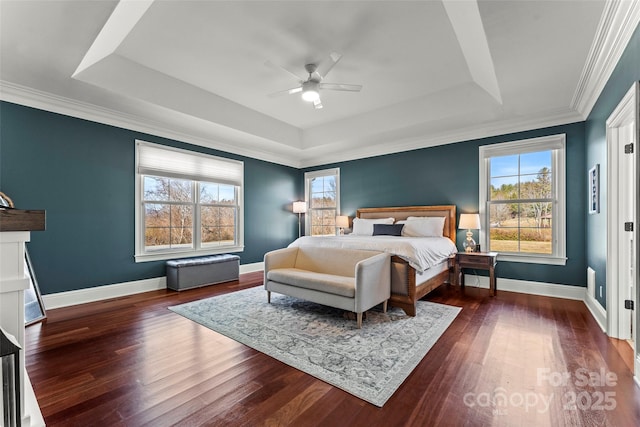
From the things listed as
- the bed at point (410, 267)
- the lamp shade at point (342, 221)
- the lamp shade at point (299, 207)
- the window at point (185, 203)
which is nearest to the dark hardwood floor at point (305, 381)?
the bed at point (410, 267)

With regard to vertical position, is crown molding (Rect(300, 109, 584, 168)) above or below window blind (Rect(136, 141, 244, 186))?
above

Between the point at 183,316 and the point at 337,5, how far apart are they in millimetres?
3619

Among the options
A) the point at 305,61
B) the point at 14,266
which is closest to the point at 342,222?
the point at 305,61

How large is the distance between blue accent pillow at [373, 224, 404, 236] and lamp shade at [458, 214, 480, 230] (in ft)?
3.17

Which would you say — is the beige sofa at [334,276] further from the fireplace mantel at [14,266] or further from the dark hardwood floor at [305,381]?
the fireplace mantel at [14,266]

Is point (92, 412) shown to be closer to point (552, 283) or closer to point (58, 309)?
point (58, 309)

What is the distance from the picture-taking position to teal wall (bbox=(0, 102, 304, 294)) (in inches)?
136

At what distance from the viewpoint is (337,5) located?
2.54 meters

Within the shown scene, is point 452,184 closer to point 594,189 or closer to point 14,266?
point 594,189

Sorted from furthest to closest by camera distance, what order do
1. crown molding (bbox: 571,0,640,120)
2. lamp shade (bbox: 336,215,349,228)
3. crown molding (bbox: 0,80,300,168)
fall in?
lamp shade (bbox: 336,215,349,228) < crown molding (bbox: 0,80,300,168) < crown molding (bbox: 571,0,640,120)

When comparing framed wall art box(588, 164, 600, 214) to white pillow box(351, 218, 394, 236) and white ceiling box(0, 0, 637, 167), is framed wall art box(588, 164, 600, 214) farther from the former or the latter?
white pillow box(351, 218, 394, 236)

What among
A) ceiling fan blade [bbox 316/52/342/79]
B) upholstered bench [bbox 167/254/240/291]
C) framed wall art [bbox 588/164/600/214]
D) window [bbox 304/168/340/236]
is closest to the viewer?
ceiling fan blade [bbox 316/52/342/79]

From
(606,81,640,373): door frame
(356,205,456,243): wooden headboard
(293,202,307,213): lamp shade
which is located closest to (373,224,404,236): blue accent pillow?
(356,205,456,243): wooden headboard

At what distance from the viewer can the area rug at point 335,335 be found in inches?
81.3
